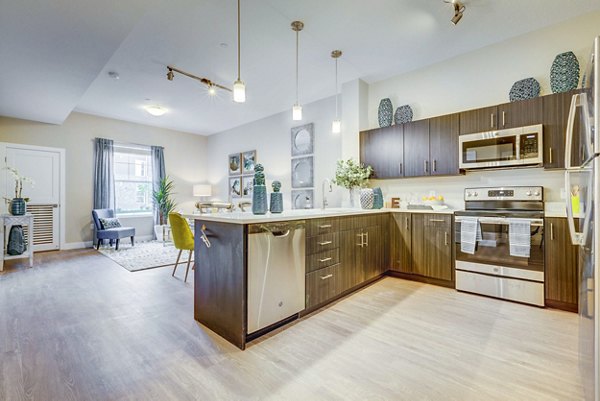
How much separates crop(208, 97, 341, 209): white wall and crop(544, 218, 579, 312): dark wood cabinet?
2845 millimetres

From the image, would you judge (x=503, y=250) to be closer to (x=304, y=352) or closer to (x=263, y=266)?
(x=304, y=352)

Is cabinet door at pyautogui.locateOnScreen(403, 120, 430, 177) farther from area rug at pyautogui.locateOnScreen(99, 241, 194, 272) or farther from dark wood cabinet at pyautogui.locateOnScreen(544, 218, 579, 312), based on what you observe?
area rug at pyautogui.locateOnScreen(99, 241, 194, 272)

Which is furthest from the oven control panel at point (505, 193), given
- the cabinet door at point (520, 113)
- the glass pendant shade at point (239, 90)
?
the glass pendant shade at point (239, 90)

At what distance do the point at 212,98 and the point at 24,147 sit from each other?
12.5 ft

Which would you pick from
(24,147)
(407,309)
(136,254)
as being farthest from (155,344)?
(24,147)

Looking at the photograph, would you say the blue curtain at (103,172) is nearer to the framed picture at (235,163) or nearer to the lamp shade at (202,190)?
the lamp shade at (202,190)

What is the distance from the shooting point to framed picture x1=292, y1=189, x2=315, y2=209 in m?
5.45

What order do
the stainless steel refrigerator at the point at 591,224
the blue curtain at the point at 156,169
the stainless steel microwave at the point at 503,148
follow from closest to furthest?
the stainless steel refrigerator at the point at 591,224
the stainless steel microwave at the point at 503,148
the blue curtain at the point at 156,169

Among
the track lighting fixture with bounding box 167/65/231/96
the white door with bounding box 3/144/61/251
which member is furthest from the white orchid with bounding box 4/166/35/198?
the track lighting fixture with bounding box 167/65/231/96

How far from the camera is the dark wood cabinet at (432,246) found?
3.22 meters

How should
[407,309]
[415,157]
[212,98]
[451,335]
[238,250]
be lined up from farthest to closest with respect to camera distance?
[212,98] → [415,157] → [407,309] → [451,335] → [238,250]

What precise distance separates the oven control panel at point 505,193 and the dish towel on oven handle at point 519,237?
467mm

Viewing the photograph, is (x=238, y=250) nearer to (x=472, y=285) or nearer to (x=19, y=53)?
(x=472, y=285)

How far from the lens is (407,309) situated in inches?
104
